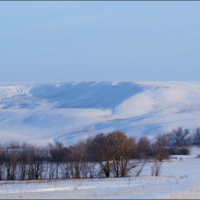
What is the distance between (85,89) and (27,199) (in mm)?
116589

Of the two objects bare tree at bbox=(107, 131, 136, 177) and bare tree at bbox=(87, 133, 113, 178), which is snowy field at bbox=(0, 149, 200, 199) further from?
bare tree at bbox=(87, 133, 113, 178)

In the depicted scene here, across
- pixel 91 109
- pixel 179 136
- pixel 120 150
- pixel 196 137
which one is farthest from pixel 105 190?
pixel 91 109

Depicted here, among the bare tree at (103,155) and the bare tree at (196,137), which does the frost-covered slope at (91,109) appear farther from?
the bare tree at (103,155)

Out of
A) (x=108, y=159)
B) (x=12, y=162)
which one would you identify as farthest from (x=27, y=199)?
(x=12, y=162)

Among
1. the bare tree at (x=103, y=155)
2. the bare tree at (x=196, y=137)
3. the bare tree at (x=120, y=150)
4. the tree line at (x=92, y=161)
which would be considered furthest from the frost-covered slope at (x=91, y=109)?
the bare tree at (x=120, y=150)

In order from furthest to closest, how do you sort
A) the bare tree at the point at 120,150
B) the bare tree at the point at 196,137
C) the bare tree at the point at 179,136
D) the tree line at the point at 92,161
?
the bare tree at the point at 196,137 < the bare tree at the point at 179,136 < the tree line at the point at 92,161 < the bare tree at the point at 120,150

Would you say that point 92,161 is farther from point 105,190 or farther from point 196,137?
point 196,137

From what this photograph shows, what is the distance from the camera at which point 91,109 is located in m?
96.0

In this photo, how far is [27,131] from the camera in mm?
71250

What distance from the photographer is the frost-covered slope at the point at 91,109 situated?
70.2 metres

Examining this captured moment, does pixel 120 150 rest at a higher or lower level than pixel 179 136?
lower

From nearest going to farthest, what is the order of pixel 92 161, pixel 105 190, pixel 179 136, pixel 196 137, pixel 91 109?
pixel 105 190 → pixel 92 161 → pixel 179 136 → pixel 196 137 → pixel 91 109

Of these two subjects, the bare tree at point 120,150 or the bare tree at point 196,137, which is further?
the bare tree at point 196,137

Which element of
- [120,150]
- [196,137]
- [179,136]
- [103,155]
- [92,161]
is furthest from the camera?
Result: [196,137]
